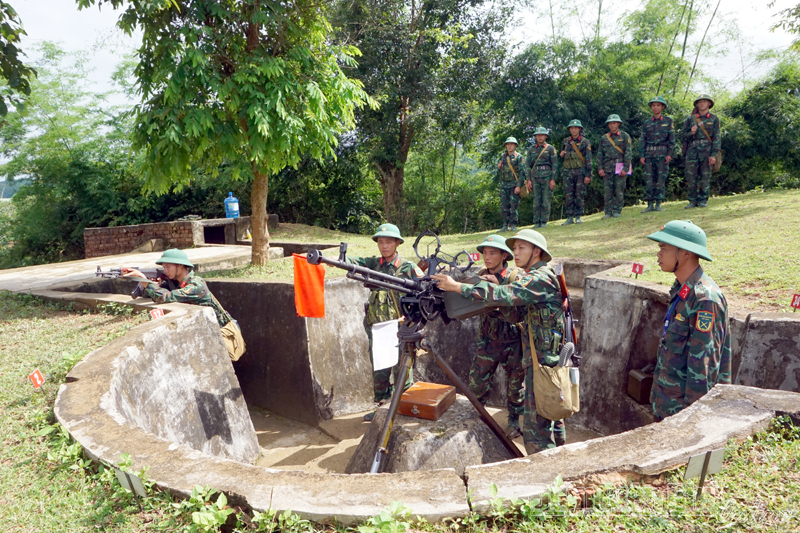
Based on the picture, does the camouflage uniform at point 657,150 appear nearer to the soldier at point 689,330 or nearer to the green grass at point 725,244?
the green grass at point 725,244

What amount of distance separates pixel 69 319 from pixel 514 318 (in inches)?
197

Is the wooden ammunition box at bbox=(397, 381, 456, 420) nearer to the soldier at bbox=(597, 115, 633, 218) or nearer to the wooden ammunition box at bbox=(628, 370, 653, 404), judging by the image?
the wooden ammunition box at bbox=(628, 370, 653, 404)

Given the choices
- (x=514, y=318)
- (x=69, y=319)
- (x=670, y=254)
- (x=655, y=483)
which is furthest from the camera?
(x=69, y=319)

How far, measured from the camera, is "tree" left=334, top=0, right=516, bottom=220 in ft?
49.4

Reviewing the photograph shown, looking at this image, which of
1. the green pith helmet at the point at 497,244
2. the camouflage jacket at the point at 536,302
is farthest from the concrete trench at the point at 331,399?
the green pith helmet at the point at 497,244

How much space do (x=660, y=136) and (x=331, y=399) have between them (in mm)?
8878

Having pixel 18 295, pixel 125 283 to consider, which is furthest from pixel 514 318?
pixel 18 295

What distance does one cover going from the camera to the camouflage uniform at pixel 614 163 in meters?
11.6

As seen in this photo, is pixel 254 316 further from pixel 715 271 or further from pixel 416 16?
pixel 416 16

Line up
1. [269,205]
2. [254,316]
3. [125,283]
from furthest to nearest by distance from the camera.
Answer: [269,205]
[125,283]
[254,316]

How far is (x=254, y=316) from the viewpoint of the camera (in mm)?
7164

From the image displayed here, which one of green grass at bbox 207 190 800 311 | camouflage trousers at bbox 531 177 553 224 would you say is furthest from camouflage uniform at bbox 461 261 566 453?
camouflage trousers at bbox 531 177 553 224

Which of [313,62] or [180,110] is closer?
[180,110]

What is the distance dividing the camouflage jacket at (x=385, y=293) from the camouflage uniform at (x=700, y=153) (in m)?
7.93
